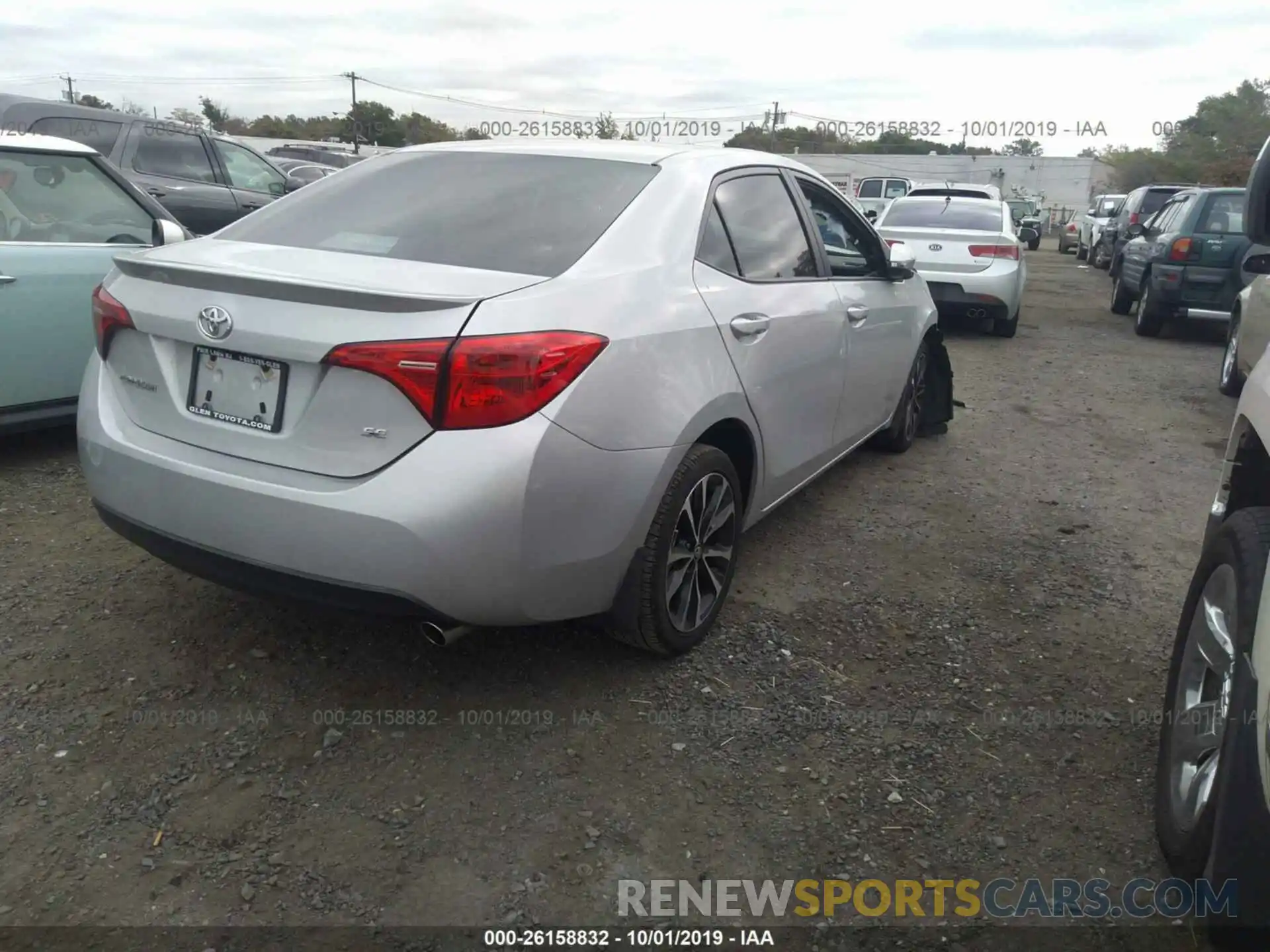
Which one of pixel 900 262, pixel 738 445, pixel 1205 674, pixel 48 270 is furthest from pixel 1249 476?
pixel 48 270

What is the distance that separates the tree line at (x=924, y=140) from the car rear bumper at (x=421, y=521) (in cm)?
4777

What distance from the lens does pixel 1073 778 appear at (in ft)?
9.04

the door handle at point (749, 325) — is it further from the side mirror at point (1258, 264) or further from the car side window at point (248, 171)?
the car side window at point (248, 171)

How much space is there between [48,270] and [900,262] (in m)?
4.05

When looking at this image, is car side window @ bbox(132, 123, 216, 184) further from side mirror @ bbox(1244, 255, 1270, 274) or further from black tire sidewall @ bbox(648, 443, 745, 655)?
side mirror @ bbox(1244, 255, 1270, 274)

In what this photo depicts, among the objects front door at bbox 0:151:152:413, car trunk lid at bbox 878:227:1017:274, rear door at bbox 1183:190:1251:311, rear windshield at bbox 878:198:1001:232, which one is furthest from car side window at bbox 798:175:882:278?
rear door at bbox 1183:190:1251:311

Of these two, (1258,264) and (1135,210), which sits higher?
(1135,210)

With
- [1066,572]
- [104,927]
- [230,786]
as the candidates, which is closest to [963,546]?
[1066,572]

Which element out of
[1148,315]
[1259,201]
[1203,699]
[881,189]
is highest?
[881,189]

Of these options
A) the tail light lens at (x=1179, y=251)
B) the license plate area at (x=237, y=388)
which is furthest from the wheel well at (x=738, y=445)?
the tail light lens at (x=1179, y=251)

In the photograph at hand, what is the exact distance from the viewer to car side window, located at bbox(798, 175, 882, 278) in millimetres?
4328

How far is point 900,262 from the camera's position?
4863mm

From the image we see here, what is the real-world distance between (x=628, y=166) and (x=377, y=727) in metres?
1.97

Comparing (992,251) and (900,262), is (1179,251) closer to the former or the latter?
(992,251)
